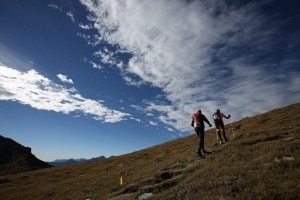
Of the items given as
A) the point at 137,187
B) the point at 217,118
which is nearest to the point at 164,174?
the point at 137,187

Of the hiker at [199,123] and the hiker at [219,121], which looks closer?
the hiker at [199,123]

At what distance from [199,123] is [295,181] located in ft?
33.5

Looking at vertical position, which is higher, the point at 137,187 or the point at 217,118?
the point at 217,118

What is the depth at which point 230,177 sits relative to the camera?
13.3 metres

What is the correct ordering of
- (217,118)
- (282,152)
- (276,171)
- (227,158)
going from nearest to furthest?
(276,171) < (282,152) < (227,158) < (217,118)

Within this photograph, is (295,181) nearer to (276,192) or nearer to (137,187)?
(276,192)

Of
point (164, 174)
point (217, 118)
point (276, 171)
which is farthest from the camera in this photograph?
point (217, 118)

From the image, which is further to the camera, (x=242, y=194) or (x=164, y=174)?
(x=164, y=174)

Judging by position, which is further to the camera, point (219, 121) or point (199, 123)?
point (219, 121)

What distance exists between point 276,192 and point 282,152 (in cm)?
555

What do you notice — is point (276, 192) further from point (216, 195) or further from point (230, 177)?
point (230, 177)

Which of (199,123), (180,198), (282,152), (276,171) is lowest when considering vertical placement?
(180,198)

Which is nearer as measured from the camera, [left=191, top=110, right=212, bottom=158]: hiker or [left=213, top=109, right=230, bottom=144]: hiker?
[left=191, top=110, right=212, bottom=158]: hiker

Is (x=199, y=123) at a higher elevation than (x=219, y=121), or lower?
lower
